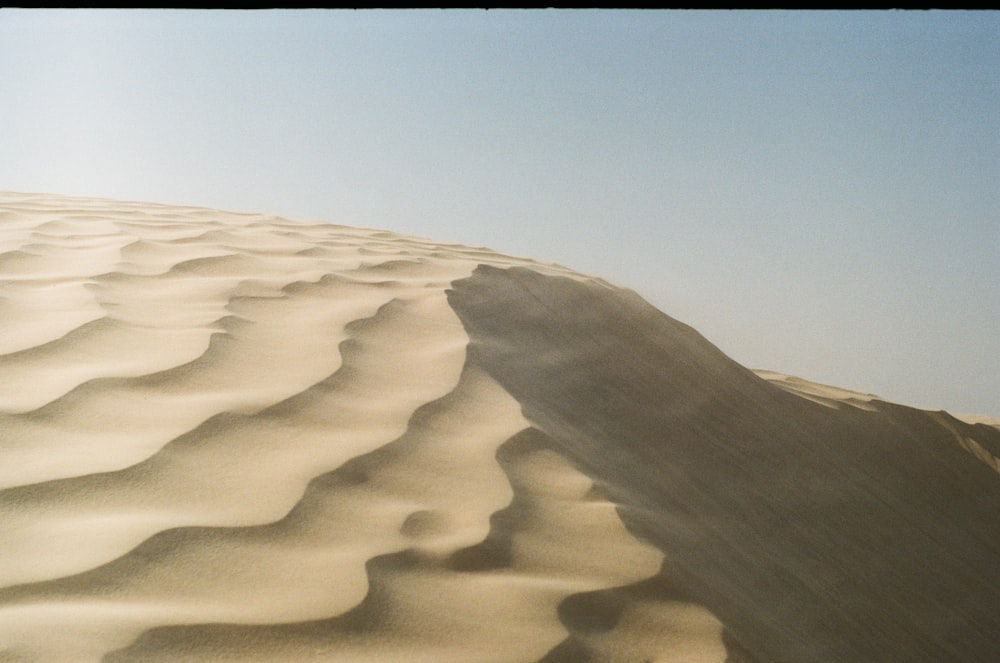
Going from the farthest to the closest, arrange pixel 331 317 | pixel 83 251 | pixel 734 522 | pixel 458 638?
pixel 83 251, pixel 331 317, pixel 734 522, pixel 458 638

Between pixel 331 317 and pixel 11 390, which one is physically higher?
pixel 331 317

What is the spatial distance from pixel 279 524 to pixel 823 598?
3.68 ft

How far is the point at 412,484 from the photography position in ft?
4.74

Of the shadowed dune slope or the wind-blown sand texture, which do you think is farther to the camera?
the shadowed dune slope

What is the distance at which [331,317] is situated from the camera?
2203mm

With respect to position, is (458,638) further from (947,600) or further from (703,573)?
(947,600)

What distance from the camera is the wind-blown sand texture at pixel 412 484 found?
1.12m

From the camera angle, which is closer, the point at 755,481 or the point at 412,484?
the point at 412,484

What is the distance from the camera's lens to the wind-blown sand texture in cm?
112

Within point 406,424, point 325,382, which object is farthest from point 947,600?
point 325,382

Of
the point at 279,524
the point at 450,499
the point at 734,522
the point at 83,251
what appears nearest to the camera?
the point at 279,524

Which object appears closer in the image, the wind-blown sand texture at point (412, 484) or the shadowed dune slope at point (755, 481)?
the wind-blown sand texture at point (412, 484)

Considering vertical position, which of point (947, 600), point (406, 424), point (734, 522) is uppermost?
point (406, 424)

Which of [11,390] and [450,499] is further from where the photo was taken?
[11,390]
